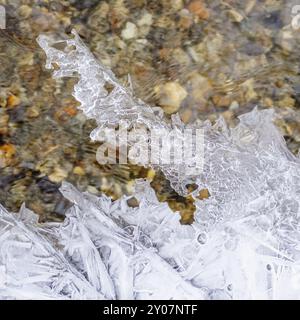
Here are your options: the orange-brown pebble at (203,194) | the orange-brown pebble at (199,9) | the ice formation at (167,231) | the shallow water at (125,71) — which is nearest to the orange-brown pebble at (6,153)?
the shallow water at (125,71)

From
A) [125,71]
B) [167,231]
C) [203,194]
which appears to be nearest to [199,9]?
[125,71]

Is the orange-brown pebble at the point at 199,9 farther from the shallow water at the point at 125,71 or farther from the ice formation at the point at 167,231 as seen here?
the ice formation at the point at 167,231

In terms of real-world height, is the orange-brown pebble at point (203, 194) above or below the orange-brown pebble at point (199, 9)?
below

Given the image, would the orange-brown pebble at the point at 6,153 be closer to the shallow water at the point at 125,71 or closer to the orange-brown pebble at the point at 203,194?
the shallow water at the point at 125,71

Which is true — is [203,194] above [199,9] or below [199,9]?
below

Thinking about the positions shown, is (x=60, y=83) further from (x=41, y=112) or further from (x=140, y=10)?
(x=140, y=10)

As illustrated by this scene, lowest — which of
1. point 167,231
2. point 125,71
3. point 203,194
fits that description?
point 167,231

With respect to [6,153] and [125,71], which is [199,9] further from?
[6,153]
